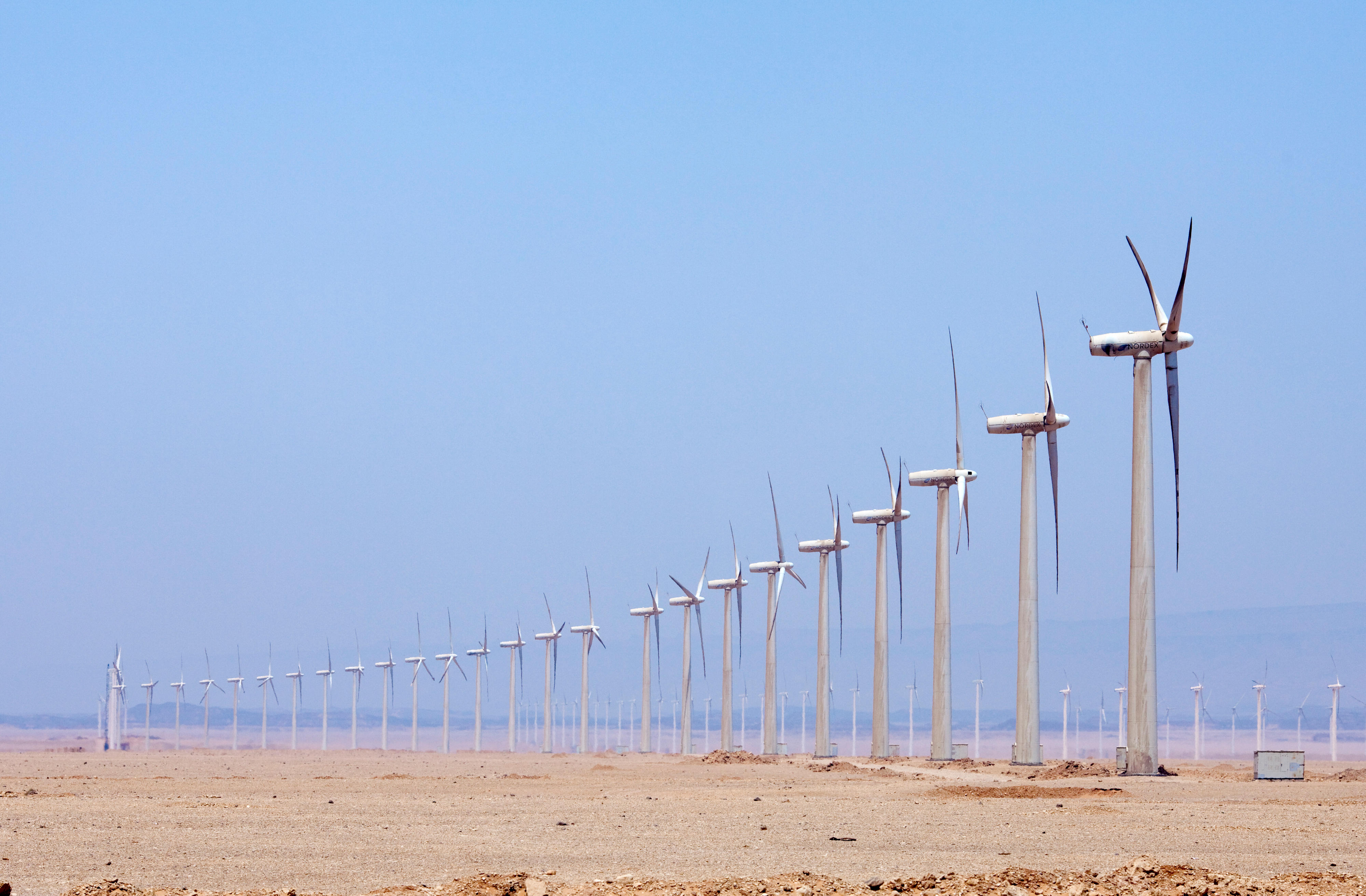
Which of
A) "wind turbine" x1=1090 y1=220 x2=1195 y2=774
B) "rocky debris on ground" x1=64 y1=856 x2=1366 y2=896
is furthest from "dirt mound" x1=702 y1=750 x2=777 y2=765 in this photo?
→ "rocky debris on ground" x1=64 y1=856 x2=1366 y2=896

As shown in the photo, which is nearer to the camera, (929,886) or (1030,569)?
(929,886)

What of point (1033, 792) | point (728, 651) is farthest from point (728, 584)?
point (1033, 792)

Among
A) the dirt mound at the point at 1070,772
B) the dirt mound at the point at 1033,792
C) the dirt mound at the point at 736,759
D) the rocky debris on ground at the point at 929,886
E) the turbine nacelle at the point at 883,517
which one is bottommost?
the dirt mound at the point at 736,759

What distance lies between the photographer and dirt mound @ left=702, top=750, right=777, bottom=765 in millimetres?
96188

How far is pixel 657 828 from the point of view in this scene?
119ft

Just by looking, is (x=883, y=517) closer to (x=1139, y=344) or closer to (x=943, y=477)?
(x=943, y=477)

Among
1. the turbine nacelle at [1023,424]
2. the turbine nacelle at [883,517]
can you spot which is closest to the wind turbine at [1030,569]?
the turbine nacelle at [1023,424]

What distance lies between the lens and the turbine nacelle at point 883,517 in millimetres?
89875

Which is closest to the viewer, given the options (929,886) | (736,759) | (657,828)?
(929,886)

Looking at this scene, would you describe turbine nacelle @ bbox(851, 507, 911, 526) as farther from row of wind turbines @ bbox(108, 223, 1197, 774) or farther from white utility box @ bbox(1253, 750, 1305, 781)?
white utility box @ bbox(1253, 750, 1305, 781)

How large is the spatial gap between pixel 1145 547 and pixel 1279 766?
798 cm

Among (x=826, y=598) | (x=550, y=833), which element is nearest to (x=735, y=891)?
(x=550, y=833)

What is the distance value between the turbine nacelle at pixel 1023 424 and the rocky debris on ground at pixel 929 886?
44.1m

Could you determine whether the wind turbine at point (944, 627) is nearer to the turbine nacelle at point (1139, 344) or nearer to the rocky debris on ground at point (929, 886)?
the turbine nacelle at point (1139, 344)
